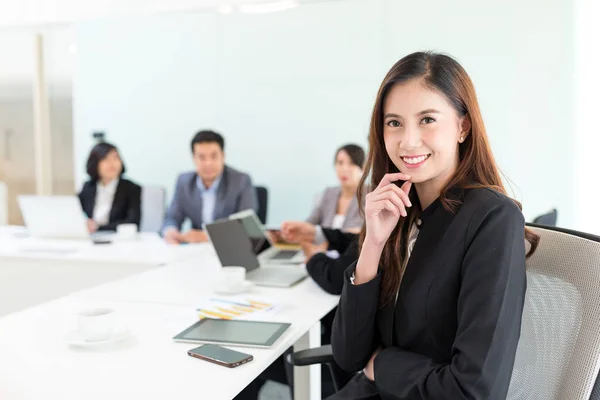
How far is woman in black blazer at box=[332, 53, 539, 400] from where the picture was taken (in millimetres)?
1260

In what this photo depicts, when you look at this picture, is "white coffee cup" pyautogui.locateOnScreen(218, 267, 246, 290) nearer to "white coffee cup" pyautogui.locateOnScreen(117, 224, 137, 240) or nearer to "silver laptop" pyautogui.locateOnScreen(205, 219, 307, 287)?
"silver laptop" pyautogui.locateOnScreen(205, 219, 307, 287)

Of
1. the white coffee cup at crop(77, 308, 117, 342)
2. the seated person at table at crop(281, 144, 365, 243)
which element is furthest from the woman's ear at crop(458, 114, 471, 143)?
the seated person at table at crop(281, 144, 365, 243)

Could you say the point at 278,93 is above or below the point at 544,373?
above

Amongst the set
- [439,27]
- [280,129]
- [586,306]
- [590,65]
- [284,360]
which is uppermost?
[439,27]

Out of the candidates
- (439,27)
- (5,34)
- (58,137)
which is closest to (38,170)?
(58,137)

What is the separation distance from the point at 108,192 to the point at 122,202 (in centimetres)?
19

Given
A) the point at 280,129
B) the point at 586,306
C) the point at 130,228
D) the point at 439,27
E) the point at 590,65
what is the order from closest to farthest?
the point at 586,306
the point at 130,228
the point at 590,65
the point at 439,27
the point at 280,129

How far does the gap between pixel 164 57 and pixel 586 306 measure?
17.4 feet

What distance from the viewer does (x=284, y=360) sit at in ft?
7.80

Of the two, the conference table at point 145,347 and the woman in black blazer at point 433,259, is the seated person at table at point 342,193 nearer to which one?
the conference table at point 145,347

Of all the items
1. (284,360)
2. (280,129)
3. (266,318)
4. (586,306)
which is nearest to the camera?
(586,306)

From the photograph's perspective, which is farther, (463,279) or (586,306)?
(463,279)

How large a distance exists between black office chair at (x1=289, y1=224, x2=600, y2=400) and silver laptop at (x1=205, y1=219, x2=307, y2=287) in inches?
46.0

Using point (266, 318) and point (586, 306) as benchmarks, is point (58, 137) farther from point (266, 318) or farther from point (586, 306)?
point (586, 306)
